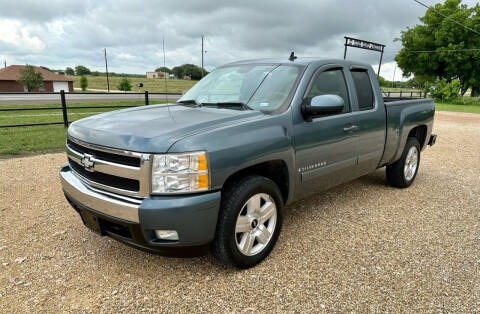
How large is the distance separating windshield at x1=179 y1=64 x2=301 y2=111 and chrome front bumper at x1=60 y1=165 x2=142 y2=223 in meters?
Answer: 1.43

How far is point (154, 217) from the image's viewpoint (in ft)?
7.46

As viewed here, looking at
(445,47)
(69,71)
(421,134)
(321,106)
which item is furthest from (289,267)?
(69,71)

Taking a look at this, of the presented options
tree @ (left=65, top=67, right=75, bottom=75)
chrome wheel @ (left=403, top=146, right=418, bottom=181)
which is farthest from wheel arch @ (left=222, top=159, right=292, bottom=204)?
tree @ (left=65, top=67, right=75, bottom=75)

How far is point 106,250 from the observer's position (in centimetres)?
318

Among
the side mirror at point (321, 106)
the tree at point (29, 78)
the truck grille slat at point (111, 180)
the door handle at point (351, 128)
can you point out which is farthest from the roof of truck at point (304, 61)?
the tree at point (29, 78)

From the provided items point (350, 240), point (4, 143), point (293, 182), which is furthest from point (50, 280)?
point (4, 143)

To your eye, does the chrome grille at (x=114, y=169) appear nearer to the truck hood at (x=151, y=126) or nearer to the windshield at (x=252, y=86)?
the truck hood at (x=151, y=126)

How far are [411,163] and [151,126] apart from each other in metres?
4.27

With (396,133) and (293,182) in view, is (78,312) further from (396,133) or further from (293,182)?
(396,133)

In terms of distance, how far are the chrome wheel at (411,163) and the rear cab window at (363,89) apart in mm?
1384

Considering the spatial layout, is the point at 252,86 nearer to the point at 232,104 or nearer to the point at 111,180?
the point at 232,104

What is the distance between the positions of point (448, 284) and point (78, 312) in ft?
9.30

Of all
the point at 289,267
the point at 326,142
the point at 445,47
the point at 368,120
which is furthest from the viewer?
the point at 445,47

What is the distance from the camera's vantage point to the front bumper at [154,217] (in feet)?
7.47
